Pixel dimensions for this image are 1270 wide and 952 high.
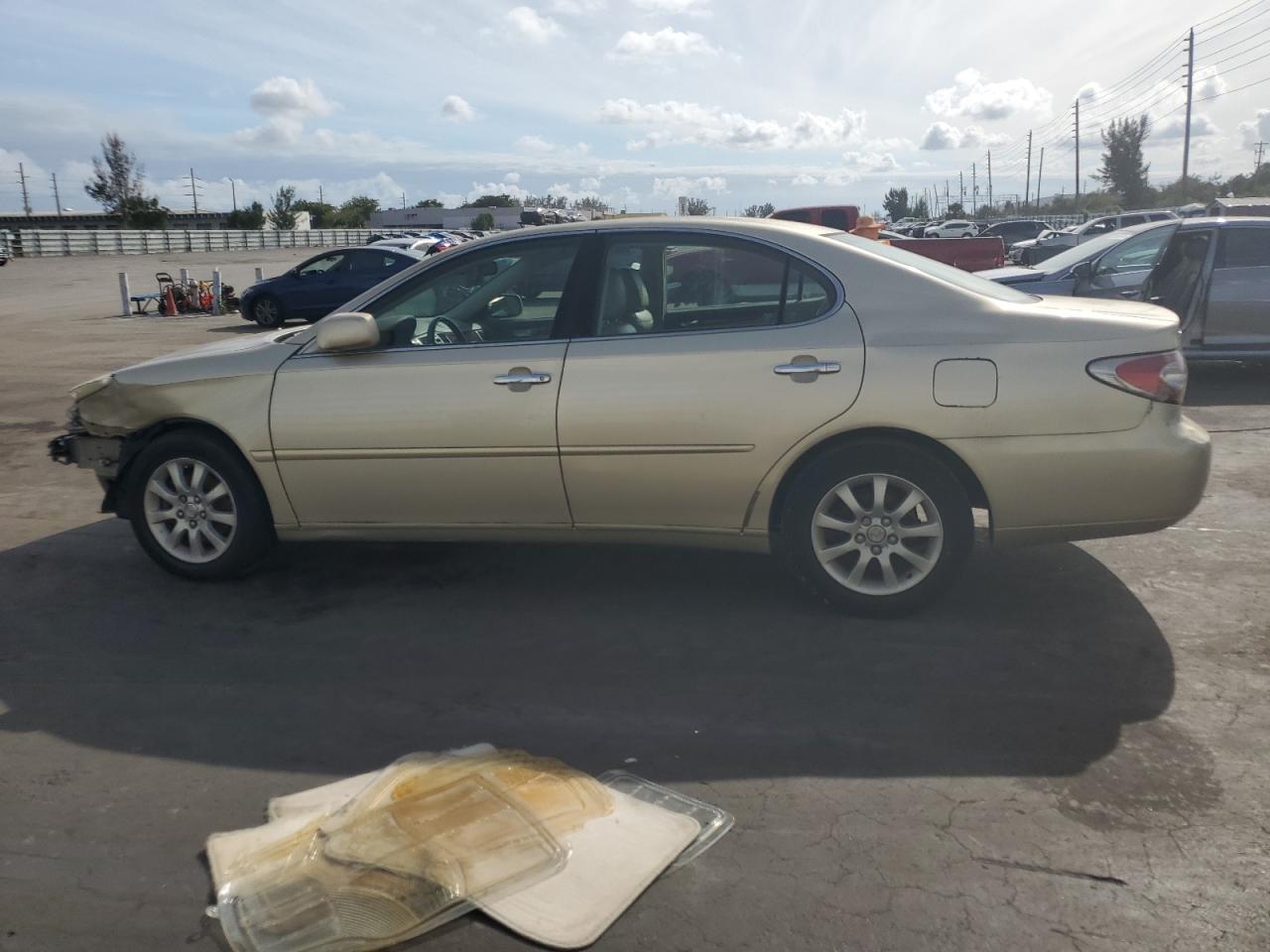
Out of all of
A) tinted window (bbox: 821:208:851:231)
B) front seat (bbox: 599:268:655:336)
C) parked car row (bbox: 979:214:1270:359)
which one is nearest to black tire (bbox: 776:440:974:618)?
front seat (bbox: 599:268:655:336)

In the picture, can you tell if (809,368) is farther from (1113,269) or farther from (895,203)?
(895,203)

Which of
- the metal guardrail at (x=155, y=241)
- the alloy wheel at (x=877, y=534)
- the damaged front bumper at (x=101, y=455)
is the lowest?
the alloy wheel at (x=877, y=534)

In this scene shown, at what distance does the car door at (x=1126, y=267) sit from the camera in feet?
36.4

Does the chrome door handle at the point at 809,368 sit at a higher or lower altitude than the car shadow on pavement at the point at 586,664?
higher

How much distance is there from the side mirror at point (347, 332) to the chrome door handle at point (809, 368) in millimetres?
1848

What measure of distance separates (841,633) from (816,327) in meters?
1.30

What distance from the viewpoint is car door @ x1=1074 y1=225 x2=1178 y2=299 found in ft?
36.4

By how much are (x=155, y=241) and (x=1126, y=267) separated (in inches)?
2517

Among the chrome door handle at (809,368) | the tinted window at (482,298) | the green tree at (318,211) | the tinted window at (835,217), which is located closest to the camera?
the chrome door handle at (809,368)

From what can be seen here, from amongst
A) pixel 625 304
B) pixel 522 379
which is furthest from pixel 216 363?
pixel 625 304

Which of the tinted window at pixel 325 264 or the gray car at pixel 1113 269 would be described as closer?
the gray car at pixel 1113 269

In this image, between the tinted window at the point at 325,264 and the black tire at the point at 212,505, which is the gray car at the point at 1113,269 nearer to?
the black tire at the point at 212,505

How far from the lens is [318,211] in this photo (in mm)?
115625

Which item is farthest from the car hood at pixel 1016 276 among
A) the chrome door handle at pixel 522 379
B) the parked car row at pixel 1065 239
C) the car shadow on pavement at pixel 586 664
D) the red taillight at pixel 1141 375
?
the parked car row at pixel 1065 239
